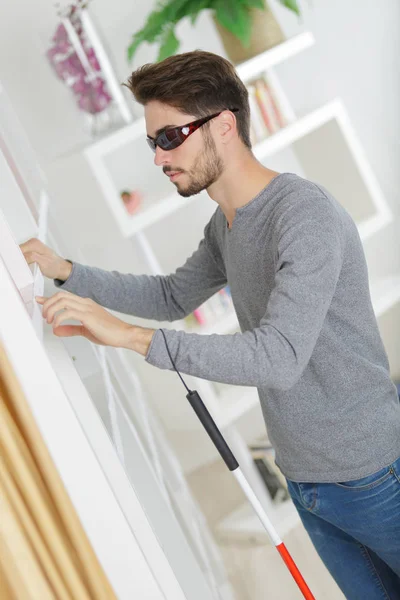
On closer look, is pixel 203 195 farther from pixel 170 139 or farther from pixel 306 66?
pixel 170 139

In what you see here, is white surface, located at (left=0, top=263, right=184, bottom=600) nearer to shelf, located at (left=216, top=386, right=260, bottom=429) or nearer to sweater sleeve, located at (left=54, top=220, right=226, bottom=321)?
sweater sleeve, located at (left=54, top=220, right=226, bottom=321)

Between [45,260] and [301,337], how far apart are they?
1.98ft

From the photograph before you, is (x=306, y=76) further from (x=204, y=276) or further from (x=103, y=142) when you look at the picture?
(x=204, y=276)

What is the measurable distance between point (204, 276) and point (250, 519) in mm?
1512

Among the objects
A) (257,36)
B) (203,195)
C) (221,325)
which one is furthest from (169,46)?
(221,325)

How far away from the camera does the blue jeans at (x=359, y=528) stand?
5.05ft

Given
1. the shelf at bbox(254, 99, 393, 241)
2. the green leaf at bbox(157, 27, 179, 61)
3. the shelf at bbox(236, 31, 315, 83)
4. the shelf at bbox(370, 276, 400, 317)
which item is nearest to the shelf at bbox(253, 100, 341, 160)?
the shelf at bbox(254, 99, 393, 241)

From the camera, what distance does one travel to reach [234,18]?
2.73 metres

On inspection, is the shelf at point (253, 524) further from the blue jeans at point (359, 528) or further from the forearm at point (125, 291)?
the forearm at point (125, 291)

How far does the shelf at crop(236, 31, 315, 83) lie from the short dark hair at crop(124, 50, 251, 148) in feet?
4.33

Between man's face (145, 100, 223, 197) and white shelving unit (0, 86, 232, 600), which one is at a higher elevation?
man's face (145, 100, 223, 197)

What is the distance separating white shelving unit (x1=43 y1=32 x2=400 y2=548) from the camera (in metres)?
2.70

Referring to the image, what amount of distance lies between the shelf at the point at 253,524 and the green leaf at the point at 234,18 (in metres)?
1.75

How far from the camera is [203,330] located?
281 cm
